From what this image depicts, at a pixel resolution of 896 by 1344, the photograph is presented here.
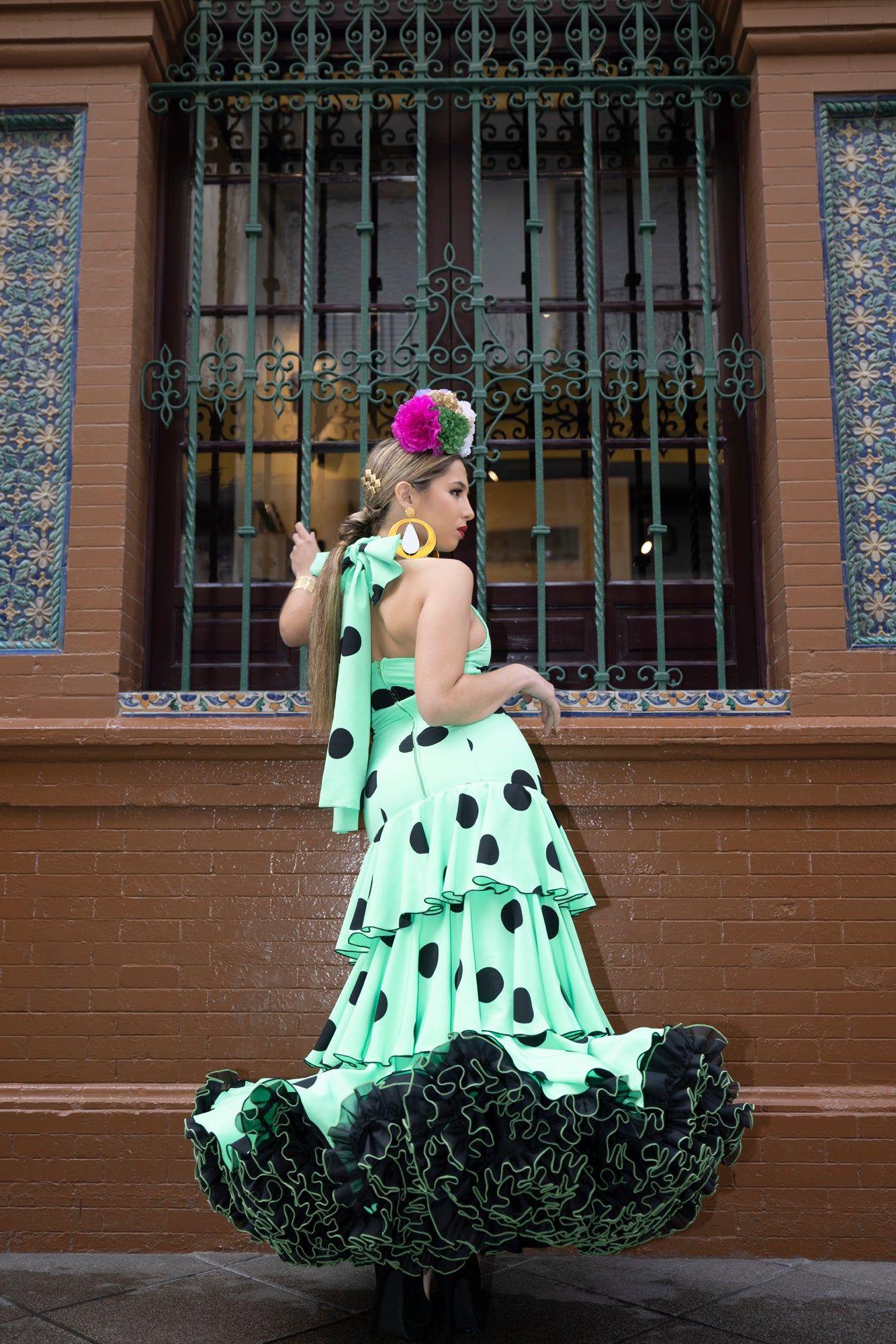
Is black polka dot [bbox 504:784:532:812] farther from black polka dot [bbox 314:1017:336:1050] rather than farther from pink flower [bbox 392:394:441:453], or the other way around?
pink flower [bbox 392:394:441:453]

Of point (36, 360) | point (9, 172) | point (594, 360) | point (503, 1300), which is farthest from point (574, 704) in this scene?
point (9, 172)

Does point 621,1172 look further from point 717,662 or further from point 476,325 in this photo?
point 476,325

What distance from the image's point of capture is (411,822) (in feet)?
9.62

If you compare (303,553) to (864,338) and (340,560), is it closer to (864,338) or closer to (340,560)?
(340,560)

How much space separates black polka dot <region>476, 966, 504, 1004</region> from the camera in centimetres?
277

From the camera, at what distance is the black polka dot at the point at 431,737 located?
9.85ft

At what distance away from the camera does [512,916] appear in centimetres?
286

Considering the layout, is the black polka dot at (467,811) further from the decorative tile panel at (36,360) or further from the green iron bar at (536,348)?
the decorative tile panel at (36,360)

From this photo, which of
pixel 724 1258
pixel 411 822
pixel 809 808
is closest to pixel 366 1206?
→ pixel 411 822

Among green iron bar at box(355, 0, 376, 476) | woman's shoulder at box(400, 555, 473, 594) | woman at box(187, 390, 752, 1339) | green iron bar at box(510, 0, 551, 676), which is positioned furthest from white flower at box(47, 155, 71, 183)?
woman's shoulder at box(400, 555, 473, 594)

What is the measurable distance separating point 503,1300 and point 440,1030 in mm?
1193

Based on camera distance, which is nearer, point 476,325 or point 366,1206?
point 366,1206

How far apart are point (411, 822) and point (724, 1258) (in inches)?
84.9

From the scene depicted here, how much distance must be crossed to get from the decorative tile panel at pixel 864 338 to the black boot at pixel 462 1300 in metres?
2.66
